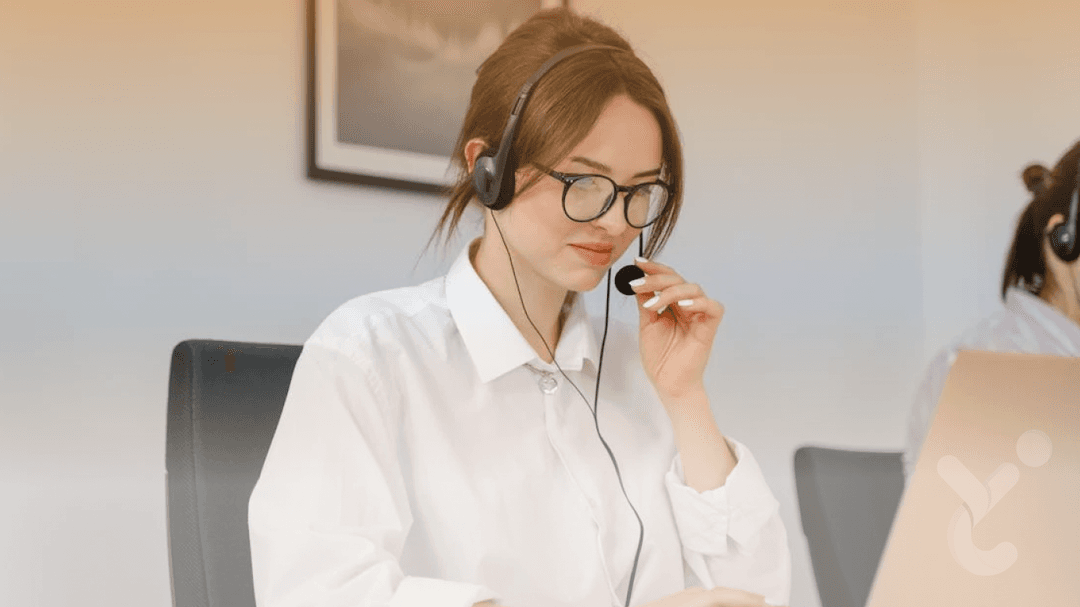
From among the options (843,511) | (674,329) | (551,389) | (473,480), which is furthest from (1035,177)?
(473,480)

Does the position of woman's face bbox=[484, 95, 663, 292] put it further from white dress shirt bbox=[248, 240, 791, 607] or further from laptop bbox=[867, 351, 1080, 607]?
laptop bbox=[867, 351, 1080, 607]

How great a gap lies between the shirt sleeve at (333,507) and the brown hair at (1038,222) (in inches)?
49.1

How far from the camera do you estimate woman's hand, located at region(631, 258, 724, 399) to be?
94cm

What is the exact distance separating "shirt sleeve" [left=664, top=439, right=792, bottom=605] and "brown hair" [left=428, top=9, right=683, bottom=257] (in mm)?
274

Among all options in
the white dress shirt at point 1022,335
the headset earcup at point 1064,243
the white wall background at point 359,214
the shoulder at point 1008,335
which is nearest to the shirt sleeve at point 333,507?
the white wall background at point 359,214

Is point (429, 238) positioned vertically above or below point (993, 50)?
below

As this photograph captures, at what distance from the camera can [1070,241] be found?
1.52 m

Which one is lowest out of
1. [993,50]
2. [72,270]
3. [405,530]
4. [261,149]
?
[405,530]

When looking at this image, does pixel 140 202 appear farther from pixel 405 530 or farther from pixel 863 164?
pixel 863 164

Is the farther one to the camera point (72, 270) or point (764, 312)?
point (764, 312)

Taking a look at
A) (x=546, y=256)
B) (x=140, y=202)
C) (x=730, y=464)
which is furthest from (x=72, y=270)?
(x=730, y=464)

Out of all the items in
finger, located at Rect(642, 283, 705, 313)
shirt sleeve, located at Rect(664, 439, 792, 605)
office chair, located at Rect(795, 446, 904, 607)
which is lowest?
office chair, located at Rect(795, 446, 904, 607)

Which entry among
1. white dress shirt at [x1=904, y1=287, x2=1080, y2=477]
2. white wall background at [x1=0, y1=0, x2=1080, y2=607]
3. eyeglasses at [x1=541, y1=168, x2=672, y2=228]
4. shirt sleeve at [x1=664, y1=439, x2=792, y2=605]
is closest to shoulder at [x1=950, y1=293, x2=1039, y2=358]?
white dress shirt at [x1=904, y1=287, x2=1080, y2=477]

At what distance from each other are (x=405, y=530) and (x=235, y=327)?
0.58 meters
